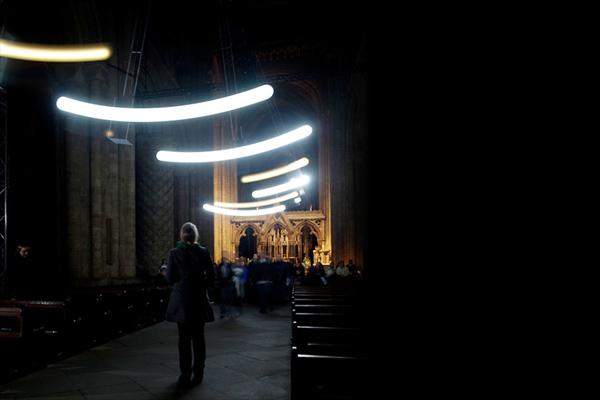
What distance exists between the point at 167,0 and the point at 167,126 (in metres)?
4.23

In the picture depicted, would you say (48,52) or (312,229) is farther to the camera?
(312,229)

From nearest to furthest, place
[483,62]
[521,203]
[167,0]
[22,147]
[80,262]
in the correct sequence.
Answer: [521,203] < [483,62] < [22,147] < [80,262] < [167,0]

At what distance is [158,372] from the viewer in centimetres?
405

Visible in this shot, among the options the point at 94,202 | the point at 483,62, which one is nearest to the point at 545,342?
the point at 483,62

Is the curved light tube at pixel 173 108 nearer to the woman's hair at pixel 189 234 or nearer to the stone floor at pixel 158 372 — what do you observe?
the woman's hair at pixel 189 234

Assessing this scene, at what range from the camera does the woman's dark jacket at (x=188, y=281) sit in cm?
358

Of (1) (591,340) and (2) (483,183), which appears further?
(2) (483,183)

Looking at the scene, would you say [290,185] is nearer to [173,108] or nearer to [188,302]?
[173,108]

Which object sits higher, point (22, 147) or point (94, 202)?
point (22, 147)

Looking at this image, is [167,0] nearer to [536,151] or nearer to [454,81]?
[454,81]

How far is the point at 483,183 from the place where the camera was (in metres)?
2.47

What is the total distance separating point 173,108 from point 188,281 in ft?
8.12

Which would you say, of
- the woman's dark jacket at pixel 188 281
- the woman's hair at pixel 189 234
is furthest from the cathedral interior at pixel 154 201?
the woman's hair at pixel 189 234

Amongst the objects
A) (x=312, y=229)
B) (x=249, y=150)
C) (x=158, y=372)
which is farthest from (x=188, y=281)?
(x=312, y=229)
